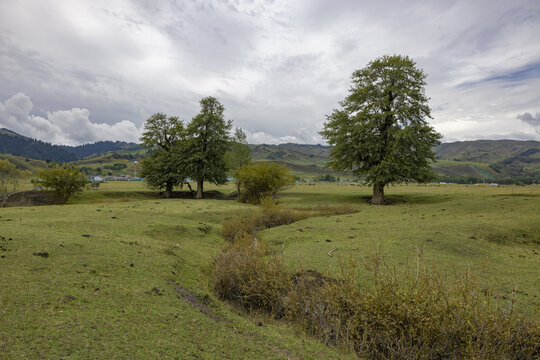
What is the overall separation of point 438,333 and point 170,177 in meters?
44.7

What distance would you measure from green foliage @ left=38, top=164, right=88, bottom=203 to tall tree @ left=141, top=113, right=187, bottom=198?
33.3 feet

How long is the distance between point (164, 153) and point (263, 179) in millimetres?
20699

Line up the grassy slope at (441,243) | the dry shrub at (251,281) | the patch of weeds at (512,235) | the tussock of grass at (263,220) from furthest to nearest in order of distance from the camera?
the tussock of grass at (263,220) → the patch of weeds at (512,235) → the grassy slope at (441,243) → the dry shrub at (251,281)

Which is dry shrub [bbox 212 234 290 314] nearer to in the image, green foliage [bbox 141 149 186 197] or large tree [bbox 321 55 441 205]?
large tree [bbox 321 55 441 205]

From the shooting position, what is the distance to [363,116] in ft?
111

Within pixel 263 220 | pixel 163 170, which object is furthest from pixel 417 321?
pixel 163 170

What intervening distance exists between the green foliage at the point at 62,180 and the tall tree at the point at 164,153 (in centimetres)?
1016

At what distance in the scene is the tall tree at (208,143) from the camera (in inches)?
1773

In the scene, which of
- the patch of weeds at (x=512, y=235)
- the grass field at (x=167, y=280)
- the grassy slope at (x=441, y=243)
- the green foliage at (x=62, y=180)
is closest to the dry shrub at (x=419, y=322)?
the grass field at (x=167, y=280)

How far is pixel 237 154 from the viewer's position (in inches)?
1816

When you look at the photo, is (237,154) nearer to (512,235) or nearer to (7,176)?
(7,176)

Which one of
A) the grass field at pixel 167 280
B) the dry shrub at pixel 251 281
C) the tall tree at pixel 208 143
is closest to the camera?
the grass field at pixel 167 280

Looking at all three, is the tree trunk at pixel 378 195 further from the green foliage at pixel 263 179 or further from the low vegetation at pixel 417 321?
the low vegetation at pixel 417 321

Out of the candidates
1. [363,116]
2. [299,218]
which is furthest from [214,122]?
[299,218]
